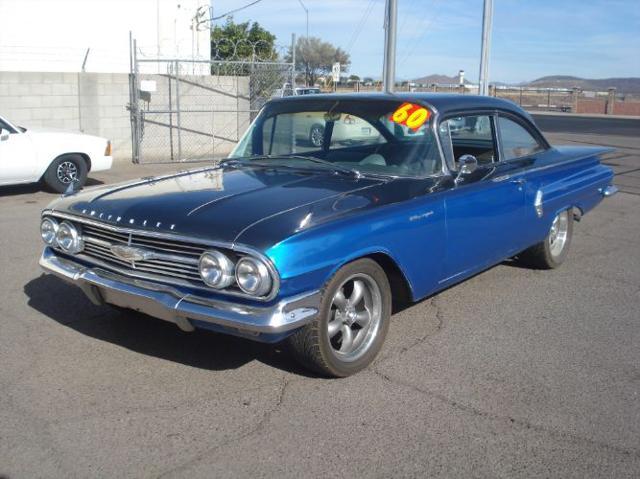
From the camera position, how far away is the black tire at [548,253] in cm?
654

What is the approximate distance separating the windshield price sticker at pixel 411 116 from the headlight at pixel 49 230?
7.84ft

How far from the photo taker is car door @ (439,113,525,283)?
4.95 m

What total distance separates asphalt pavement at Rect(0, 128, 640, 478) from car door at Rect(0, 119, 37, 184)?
5.18 metres

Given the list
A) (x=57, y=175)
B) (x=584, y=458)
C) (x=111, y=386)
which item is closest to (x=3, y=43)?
(x=57, y=175)

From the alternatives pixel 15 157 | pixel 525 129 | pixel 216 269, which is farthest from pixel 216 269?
pixel 15 157

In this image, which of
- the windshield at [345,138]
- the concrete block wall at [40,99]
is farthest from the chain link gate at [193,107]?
the windshield at [345,138]

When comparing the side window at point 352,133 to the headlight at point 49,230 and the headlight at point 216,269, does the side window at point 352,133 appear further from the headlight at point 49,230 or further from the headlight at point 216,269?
the headlight at point 49,230

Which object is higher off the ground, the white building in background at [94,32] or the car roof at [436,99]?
the white building in background at [94,32]

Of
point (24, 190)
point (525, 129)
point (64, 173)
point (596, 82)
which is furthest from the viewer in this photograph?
point (596, 82)

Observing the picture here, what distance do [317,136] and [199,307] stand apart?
208 centimetres

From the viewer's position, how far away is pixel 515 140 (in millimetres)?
6117

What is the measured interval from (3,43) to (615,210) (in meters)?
13.6

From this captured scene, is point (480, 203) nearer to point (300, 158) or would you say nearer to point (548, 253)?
point (300, 158)

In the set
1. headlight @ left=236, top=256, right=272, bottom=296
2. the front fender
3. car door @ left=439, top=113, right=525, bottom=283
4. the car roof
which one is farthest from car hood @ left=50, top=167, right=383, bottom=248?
the car roof
